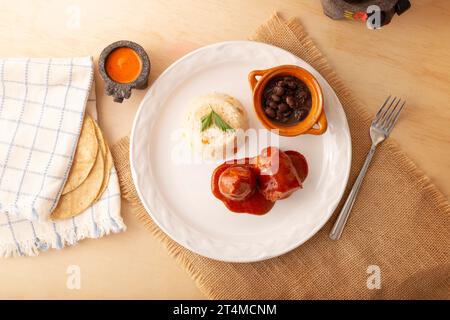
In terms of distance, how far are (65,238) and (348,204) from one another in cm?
111

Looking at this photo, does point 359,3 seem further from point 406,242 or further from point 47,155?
point 47,155

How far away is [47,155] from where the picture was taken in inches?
74.5

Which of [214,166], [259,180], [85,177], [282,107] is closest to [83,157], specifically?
[85,177]

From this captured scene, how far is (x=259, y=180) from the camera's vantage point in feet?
6.03

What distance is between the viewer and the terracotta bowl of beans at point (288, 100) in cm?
173

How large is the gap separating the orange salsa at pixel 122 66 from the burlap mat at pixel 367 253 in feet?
0.87

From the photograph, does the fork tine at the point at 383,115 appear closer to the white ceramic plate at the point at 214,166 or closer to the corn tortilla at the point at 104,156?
the white ceramic plate at the point at 214,166

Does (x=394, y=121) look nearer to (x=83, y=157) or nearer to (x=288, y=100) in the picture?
(x=288, y=100)

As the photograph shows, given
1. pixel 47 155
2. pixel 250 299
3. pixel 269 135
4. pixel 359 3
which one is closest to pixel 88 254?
pixel 47 155

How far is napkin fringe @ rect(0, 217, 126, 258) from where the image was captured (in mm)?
1897

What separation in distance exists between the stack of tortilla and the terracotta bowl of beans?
25.2 inches

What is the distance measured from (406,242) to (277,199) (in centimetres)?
56

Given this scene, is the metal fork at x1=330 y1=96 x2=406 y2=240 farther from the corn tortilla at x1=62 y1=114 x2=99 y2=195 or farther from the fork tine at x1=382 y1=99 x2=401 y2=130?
the corn tortilla at x1=62 y1=114 x2=99 y2=195

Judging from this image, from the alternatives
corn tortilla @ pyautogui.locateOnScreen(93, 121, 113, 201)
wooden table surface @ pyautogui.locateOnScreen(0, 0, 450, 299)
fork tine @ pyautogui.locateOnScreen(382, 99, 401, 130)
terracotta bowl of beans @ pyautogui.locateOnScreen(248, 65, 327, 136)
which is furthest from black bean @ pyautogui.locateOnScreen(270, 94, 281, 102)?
corn tortilla @ pyautogui.locateOnScreen(93, 121, 113, 201)
